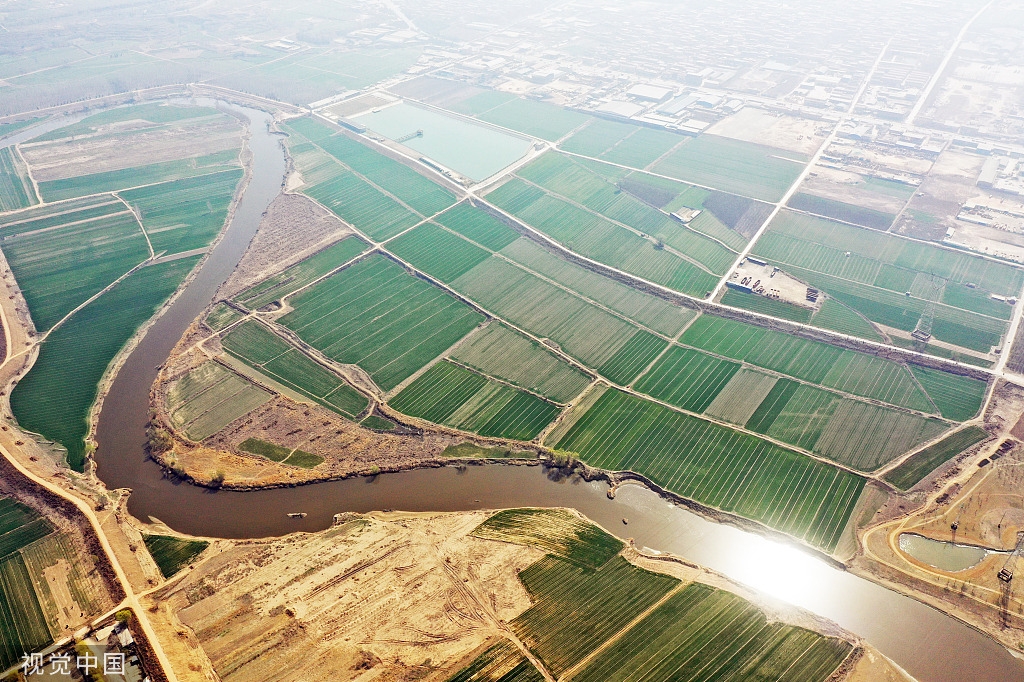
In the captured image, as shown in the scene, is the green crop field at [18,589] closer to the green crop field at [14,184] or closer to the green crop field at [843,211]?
the green crop field at [14,184]

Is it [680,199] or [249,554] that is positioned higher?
[680,199]

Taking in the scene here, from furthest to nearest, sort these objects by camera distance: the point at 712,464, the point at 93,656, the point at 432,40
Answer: the point at 432,40 → the point at 712,464 → the point at 93,656

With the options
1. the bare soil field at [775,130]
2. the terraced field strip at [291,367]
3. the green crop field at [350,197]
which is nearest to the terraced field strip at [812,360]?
the terraced field strip at [291,367]

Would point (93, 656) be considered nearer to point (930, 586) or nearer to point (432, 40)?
point (930, 586)

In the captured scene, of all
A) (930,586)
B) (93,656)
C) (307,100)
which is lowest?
(930,586)

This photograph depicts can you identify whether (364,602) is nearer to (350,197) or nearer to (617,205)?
(350,197)

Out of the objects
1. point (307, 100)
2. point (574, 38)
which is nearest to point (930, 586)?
point (307, 100)

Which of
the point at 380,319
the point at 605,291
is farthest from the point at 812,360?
the point at 380,319
